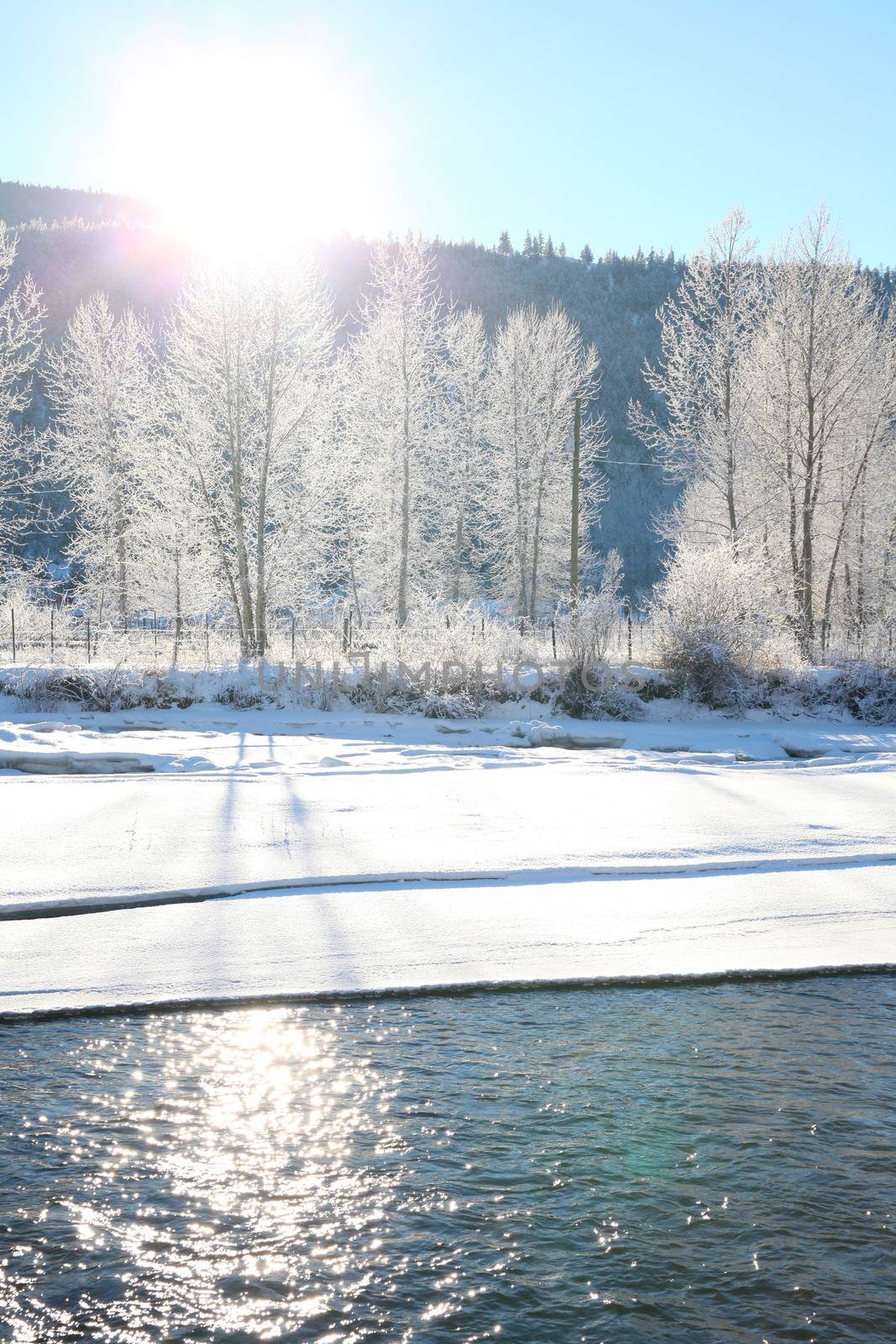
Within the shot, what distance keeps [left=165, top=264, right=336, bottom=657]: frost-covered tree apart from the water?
1688cm

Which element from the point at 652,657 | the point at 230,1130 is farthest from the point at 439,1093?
the point at 652,657

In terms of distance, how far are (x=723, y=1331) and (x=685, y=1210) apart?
22.8 inches

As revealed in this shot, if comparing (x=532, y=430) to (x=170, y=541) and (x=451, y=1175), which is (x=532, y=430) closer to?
(x=170, y=541)

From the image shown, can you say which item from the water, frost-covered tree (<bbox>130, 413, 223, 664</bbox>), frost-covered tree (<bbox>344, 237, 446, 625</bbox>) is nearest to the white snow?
the water

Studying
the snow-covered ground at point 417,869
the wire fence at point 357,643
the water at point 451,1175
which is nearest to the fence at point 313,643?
the wire fence at point 357,643

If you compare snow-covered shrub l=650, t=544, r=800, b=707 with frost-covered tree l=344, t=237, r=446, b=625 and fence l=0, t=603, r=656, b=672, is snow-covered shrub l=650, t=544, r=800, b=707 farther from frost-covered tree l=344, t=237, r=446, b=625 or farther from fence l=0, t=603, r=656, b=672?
frost-covered tree l=344, t=237, r=446, b=625

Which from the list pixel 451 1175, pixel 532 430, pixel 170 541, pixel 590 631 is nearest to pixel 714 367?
pixel 532 430

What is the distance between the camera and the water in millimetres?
2994

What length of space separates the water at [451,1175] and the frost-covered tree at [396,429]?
2006 cm

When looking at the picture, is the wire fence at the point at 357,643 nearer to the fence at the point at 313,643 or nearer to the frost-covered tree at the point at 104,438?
the fence at the point at 313,643

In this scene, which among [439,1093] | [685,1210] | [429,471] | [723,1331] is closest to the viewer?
[723,1331]

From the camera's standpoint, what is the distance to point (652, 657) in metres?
18.8

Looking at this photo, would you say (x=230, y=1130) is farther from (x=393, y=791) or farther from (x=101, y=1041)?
(x=393, y=791)

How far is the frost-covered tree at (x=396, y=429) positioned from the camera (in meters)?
26.4
